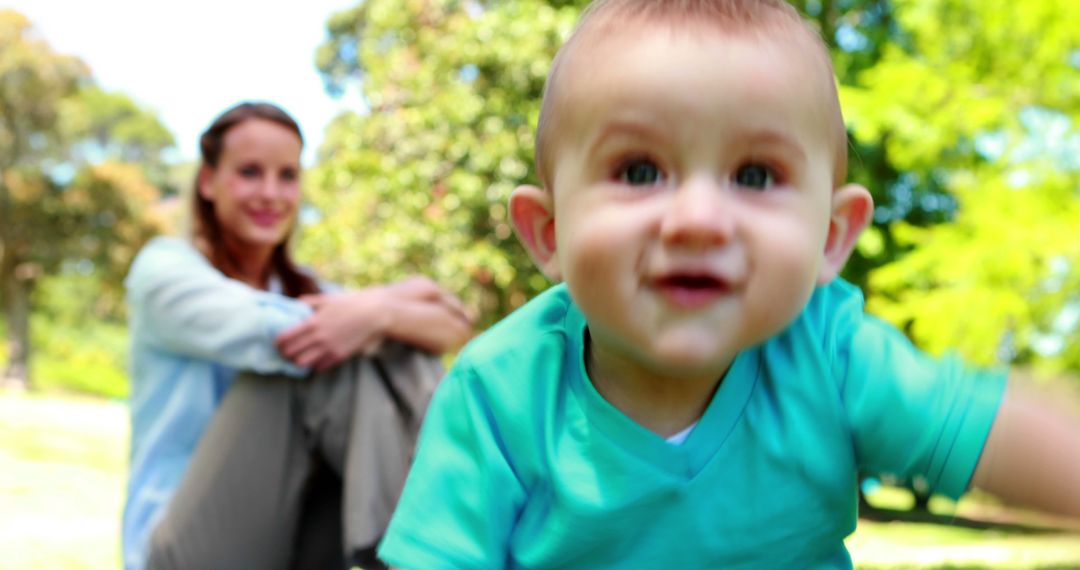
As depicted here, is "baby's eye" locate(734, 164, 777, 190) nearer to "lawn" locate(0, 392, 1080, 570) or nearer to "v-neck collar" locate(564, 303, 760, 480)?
"v-neck collar" locate(564, 303, 760, 480)

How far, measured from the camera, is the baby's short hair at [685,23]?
1162 millimetres

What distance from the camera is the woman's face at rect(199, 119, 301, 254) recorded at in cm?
324

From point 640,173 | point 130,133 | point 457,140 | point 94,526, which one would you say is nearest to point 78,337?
point 130,133

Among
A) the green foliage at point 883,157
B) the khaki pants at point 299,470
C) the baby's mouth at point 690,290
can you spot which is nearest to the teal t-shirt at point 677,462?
the baby's mouth at point 690,290

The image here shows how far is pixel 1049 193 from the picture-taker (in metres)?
7.13

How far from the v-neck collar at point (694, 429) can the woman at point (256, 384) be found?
1.33 m

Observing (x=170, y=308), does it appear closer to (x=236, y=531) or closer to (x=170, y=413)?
(x=170, y=413)

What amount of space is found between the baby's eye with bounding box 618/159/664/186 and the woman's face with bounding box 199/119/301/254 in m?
2.28

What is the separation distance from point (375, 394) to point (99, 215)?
2237cm

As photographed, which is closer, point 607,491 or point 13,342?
point 607,491

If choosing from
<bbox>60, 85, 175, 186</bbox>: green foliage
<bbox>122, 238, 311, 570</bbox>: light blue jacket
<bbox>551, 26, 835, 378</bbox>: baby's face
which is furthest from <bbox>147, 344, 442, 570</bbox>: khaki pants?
<bbox>60, 85, 175, 186</bbox>: green foliage

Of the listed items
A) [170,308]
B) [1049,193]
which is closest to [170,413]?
[170,308]

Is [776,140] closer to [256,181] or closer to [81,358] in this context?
[256,181]

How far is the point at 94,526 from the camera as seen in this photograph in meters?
6.02
